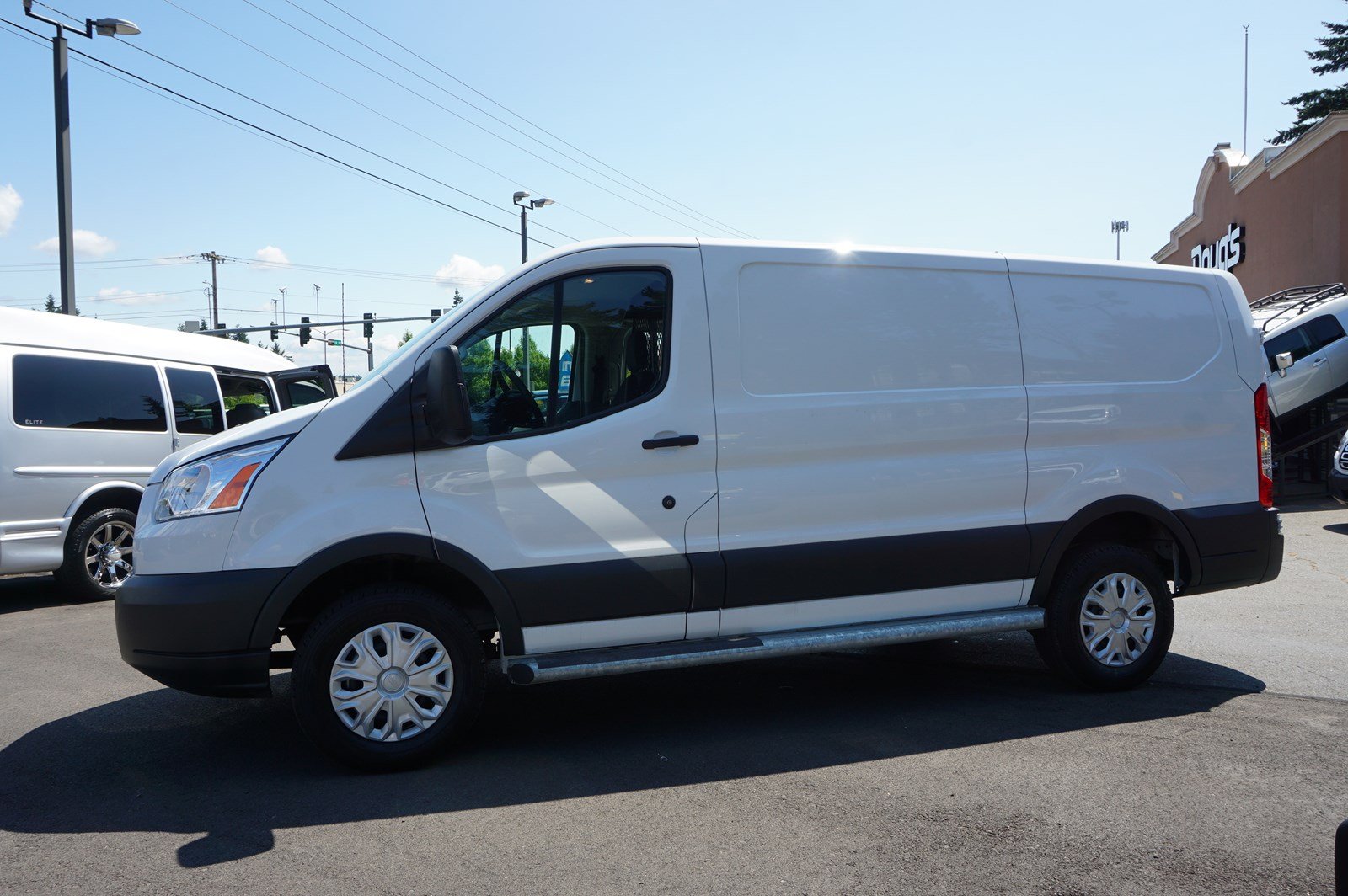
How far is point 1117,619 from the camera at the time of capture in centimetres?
566

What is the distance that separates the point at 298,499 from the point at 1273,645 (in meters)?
5.82

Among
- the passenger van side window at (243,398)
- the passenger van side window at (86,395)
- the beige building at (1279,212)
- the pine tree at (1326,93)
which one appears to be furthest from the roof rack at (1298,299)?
the pine tree at (1326,93)

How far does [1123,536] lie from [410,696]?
3.93m

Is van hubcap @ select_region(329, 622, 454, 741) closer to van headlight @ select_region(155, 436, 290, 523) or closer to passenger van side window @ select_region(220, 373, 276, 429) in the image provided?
van headlight @ select_region(155, 436, 290, 523)

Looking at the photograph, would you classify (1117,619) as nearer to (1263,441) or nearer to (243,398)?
(1263,441)

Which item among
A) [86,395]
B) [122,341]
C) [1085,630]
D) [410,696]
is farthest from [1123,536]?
[122,341]

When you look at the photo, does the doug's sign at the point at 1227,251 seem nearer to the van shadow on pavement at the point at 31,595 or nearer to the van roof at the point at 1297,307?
the van roof at the point at 1297,307

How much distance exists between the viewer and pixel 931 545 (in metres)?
5.26

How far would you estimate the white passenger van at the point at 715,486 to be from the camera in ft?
14.7

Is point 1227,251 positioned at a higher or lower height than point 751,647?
higher

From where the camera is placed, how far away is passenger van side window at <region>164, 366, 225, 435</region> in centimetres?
1005

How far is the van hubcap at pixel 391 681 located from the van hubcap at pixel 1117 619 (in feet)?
10.8

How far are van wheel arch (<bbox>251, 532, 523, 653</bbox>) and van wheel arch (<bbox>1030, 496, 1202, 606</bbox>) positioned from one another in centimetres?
273

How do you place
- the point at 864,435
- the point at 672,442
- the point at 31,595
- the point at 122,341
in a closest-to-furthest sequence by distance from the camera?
the point at 672,442
the point at 864,435
the point at 122,341
the point at 31,595
